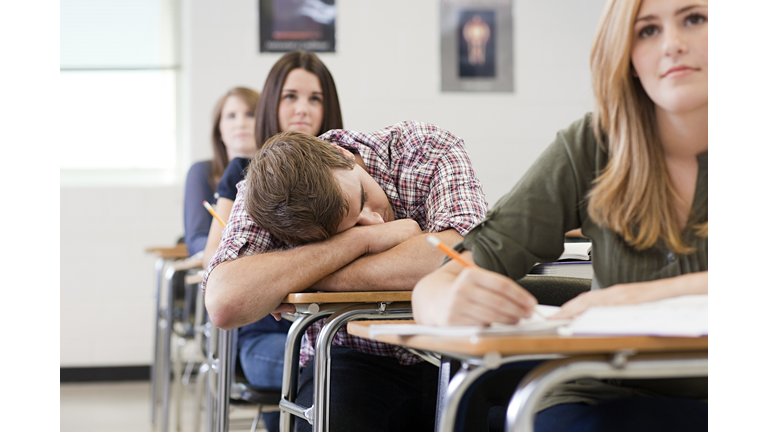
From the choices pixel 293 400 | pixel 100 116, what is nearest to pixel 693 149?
pixel 293 400

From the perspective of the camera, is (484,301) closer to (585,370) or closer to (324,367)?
(585,370)

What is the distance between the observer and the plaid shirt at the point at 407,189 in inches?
56.3

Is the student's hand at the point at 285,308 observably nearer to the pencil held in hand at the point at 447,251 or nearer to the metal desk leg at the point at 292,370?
the metal desk leg at the point at 292,370

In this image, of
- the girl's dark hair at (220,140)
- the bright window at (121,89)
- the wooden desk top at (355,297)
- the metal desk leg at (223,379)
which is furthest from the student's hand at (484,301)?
the bright window at (121,89)

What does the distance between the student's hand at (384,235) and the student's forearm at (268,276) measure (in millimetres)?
21

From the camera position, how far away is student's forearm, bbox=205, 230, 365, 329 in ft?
4.29

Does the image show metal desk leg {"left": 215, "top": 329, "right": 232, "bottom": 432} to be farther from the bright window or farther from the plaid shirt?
the bright window

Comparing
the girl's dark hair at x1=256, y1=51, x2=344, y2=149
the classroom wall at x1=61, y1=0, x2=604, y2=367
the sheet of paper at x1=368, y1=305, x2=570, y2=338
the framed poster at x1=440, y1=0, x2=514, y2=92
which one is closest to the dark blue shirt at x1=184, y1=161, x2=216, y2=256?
the girl's dark hair at x1=256, y1=51, x2=344, y2=149

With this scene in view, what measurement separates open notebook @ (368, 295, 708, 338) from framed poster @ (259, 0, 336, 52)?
383 cm

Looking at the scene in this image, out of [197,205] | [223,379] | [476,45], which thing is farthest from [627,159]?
[476,45]

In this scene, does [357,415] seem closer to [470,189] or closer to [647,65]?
[470,189]

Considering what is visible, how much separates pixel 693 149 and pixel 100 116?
4.44 m

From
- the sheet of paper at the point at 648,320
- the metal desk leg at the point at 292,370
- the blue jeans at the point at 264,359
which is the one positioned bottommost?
the blue jeans at the point at 264,359
